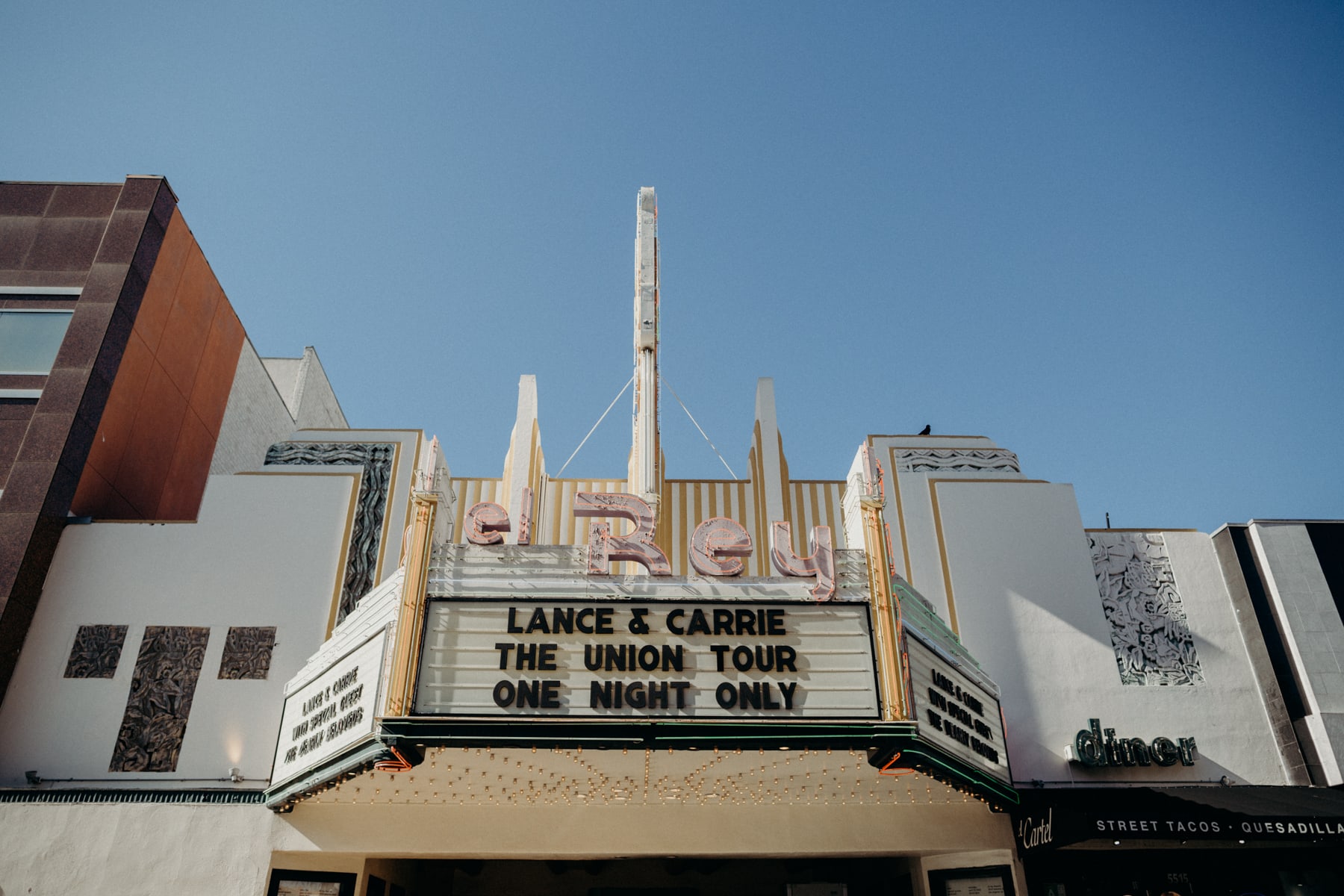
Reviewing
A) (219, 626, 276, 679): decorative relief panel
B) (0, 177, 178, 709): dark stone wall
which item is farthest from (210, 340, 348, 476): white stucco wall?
(219, 626, 276, 679): decorative relief panel

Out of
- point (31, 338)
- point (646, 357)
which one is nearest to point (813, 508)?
point (646, 357)

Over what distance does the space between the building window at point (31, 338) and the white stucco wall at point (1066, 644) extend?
13.9m

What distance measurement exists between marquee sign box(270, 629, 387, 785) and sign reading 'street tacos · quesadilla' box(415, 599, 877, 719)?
0.72 metres

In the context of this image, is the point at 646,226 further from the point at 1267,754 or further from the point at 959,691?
the point at 1267,754

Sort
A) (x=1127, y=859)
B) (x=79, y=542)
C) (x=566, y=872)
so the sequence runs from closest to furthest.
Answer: (x=1127, y=859), (x=79, y=542), (x=566, y=872)

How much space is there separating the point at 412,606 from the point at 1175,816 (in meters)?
8.91

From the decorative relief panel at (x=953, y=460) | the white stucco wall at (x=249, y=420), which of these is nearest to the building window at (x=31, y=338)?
the white stucco wall at (x=249, y=420)

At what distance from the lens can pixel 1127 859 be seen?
1115cm

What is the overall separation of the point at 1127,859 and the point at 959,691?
11.4 feet

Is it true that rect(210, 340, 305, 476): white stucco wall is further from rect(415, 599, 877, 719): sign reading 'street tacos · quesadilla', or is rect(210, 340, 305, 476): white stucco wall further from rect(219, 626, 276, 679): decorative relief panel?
rect(415, 599, 877, 719): sign reading 'street tacos · quesadilla'

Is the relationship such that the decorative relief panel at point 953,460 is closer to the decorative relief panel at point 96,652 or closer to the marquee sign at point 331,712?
the marquee sign at point 331,712

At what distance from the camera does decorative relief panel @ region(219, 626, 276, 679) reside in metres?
12.6

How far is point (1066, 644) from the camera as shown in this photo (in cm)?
1286

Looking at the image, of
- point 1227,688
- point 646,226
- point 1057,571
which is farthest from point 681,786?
point 646,226
